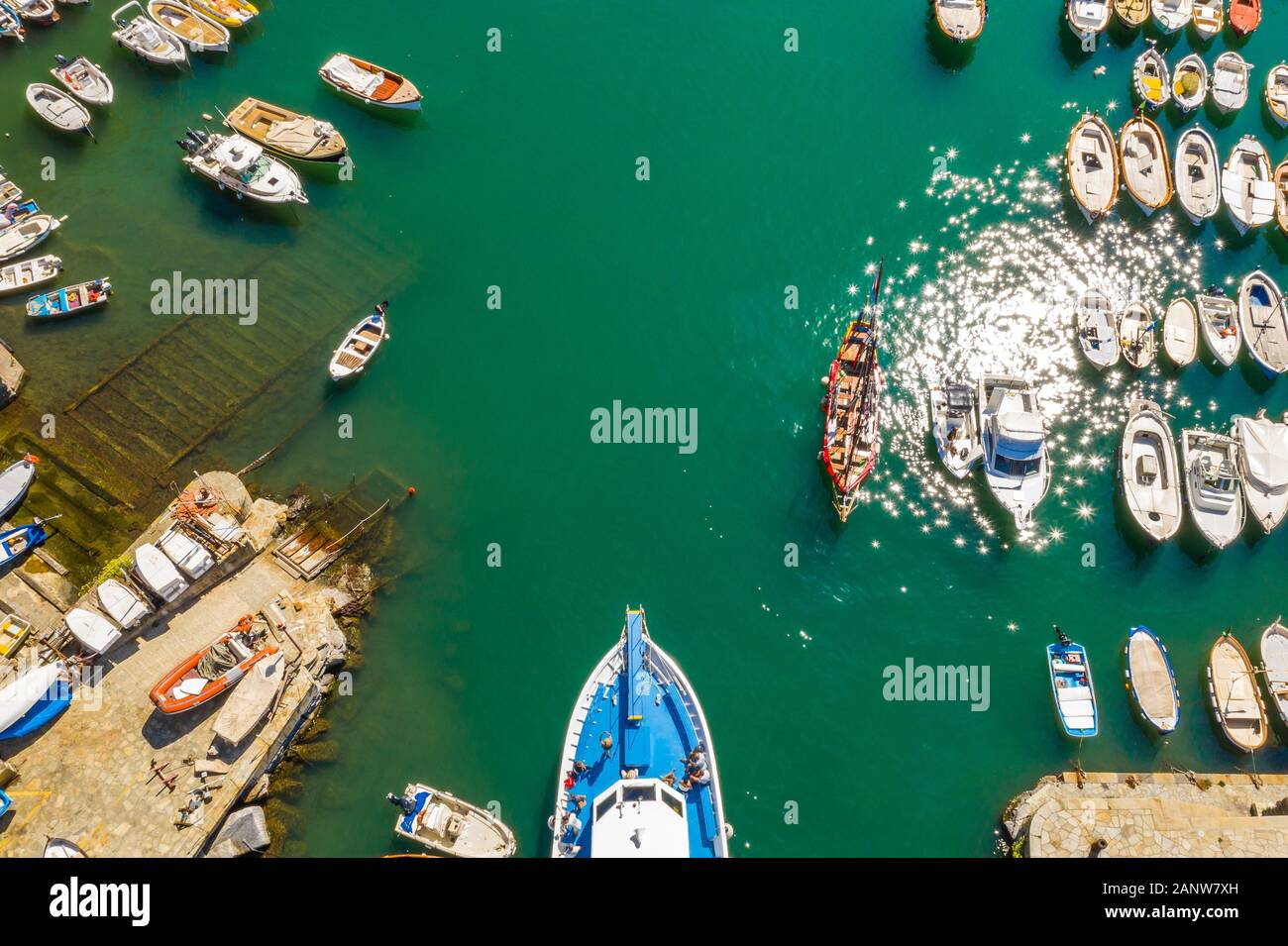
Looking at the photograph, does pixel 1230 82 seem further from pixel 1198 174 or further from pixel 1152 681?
pixel 1152 681

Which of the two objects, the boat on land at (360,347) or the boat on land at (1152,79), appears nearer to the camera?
the boat on land at (360,347)

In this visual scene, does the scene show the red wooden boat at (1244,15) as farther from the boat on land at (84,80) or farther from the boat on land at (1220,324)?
the boat on land at (84,80)

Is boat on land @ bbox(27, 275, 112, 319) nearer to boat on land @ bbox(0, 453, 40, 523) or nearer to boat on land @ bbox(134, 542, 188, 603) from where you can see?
boat on land @ bbox(0, 453, 40, 523)

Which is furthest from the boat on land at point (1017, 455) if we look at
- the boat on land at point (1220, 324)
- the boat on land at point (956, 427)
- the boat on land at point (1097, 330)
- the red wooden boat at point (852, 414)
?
the boat on land at point (1220, 324)

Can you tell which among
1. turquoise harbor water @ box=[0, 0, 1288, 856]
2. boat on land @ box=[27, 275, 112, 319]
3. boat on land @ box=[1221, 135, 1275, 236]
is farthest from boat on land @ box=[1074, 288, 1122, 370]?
boat on land @ box=[27, 275, 112, 319]

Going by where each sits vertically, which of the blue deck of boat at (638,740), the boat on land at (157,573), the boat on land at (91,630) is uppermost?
the boat on land at (157,573)

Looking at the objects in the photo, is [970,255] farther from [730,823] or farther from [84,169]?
[84,169]
